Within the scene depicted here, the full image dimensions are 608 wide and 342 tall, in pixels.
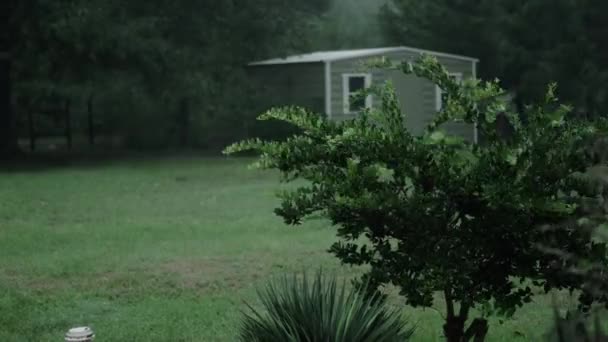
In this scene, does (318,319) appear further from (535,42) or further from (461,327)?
(535,42)

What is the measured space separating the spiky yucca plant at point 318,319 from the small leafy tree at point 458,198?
410 millimetres

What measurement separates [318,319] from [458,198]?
1208 millimetres

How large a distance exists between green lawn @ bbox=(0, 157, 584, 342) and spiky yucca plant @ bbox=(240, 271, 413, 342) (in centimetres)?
90

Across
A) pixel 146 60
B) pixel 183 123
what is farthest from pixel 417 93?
pixel 146 60

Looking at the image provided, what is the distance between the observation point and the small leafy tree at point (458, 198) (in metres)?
5.86

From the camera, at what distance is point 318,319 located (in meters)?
5.44

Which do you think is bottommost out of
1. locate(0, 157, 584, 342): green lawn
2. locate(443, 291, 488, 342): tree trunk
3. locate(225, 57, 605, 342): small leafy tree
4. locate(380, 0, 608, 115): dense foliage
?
locate(0, 157, 584, 342): green lawn

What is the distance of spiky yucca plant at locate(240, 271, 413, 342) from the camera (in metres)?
5.41

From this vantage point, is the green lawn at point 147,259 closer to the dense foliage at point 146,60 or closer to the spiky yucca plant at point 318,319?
the spiky yucca plant at point 318,319

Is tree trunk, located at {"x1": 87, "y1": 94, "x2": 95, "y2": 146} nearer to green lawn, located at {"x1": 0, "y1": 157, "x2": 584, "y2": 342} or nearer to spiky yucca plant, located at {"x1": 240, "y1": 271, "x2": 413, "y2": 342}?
green lawn, located at {"x1": 0, "y1": 157, "x2": 584, "y2": 342}

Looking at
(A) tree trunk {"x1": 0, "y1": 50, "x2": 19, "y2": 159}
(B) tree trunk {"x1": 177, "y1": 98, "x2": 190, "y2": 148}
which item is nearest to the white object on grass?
(A) tree trunk {"x1": 0, "y1": 50, "x2": 19, "y2": 159}

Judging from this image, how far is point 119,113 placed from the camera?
3078cm

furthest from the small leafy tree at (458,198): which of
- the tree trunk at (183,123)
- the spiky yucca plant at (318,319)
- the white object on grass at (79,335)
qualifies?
the tree trunk at (183,123)

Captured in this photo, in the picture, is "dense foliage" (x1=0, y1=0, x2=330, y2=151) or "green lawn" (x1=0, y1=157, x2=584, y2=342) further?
"dense foliage" (x1=0, y1=0, x2=330, y2=151)
